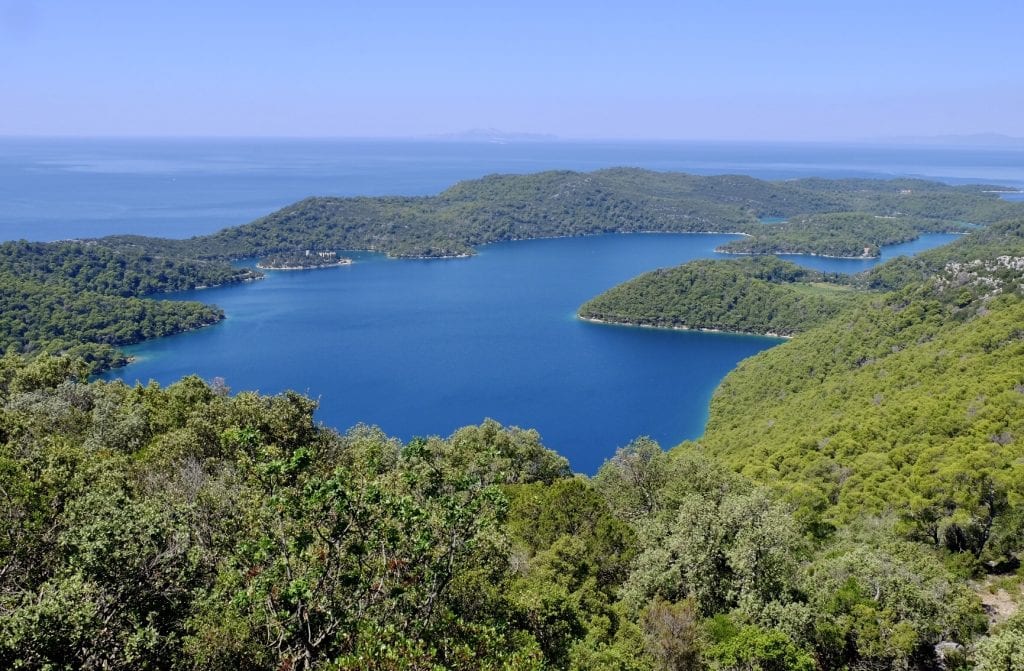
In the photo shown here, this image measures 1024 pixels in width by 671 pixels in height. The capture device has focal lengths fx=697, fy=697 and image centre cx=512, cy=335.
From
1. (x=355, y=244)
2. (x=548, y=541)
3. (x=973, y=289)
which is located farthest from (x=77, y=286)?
(x=973, y=289)

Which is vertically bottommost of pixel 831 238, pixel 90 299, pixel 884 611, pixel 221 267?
pixel 90 299

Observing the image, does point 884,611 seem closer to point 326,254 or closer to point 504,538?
point 504,538

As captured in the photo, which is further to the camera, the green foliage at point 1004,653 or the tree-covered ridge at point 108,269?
the tree-covered ridge at point 108,269

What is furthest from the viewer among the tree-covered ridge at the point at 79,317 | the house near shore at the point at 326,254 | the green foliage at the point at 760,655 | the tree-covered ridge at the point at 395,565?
the house near shore at the point at 326,254

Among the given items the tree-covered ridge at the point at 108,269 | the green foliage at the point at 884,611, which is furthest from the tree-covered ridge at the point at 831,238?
the green foliage at the point at 884,611

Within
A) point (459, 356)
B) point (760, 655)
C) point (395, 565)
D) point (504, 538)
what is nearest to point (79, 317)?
point (459, 356)

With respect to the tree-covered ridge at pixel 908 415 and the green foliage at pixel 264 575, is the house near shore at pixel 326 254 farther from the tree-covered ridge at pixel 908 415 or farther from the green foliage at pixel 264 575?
the green foliage at pixel 264 575
